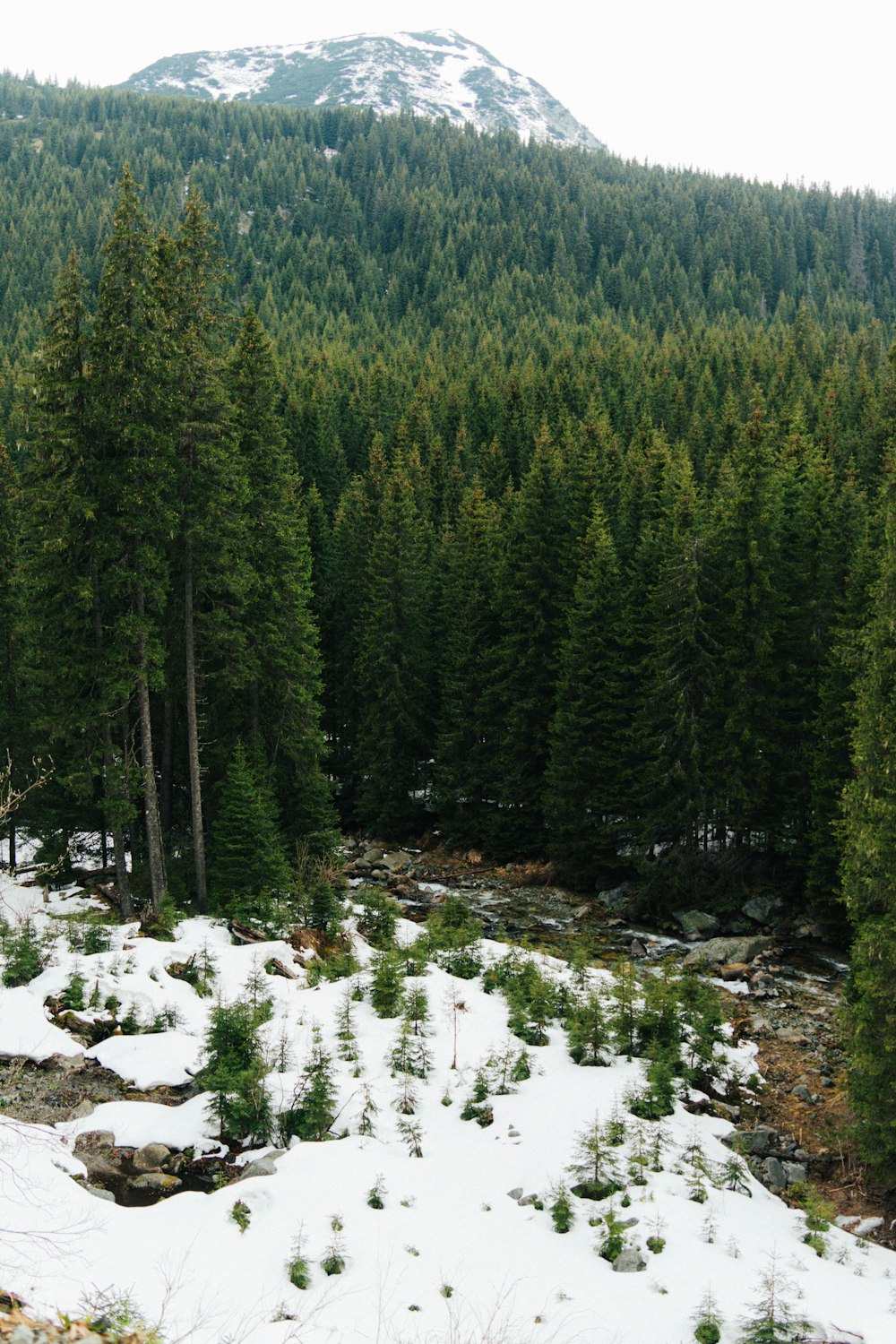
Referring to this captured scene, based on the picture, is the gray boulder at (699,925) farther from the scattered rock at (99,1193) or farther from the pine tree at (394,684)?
the scattered rock at (99,1193)

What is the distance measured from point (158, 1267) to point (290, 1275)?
1360 mm

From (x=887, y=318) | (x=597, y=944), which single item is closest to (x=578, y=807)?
(x=597, y=944)

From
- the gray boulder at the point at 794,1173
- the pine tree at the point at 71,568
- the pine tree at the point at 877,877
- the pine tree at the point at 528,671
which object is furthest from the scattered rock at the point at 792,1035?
the pine tree at the point at 528,671

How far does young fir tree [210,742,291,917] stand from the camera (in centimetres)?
2453

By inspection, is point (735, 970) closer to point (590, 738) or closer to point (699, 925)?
point (699, 925)

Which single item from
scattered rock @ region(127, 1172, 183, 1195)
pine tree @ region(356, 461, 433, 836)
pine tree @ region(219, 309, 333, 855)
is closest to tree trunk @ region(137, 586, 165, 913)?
pine tree @ region(219, 309, 333, 855)

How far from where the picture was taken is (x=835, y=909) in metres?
29.5

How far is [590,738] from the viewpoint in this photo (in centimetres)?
3544

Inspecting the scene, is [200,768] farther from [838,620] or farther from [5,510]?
[838,620]

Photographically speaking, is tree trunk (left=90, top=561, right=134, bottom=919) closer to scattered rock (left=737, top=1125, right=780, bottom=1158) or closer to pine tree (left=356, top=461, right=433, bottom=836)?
scattered rock (left=737, top=1125, right=780, bottom=1158)

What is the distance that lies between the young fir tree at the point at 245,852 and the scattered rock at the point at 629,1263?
49.5 feet

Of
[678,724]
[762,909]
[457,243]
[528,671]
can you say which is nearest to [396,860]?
[528,671]

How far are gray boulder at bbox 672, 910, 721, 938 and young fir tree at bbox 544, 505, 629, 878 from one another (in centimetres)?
461

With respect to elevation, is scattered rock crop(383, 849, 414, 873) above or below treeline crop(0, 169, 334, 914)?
below
